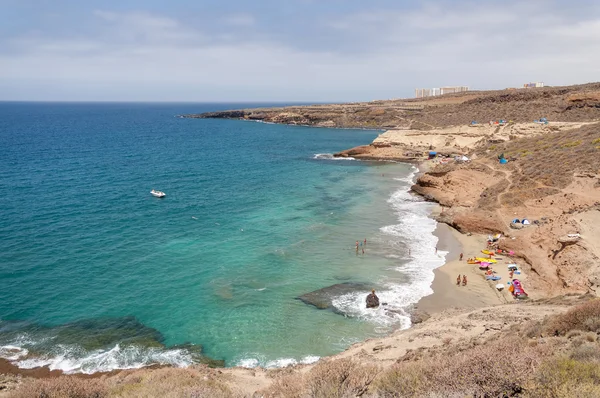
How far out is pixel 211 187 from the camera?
4816 cm

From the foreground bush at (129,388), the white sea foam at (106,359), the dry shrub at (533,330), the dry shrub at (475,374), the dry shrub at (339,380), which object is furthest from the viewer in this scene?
the white sea foam at (106,359)

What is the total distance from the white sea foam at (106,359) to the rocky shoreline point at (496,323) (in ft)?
3.80

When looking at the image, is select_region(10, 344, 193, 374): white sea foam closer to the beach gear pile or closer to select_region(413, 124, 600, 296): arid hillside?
the beach gear pile

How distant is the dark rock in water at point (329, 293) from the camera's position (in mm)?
21939

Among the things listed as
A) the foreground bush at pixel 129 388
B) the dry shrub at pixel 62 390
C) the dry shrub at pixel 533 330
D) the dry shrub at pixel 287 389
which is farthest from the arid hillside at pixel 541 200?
the dry shrub at pixel 62 390

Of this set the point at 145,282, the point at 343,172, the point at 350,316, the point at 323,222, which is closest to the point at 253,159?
the point at 343,172

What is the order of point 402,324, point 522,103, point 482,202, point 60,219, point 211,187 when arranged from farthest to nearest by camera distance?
point 522,103 → point 211,187 → point 482,202 → point 60,219 → point 402,324

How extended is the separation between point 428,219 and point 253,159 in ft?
129

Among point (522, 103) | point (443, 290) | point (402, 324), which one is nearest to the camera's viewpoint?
point (402, 324)

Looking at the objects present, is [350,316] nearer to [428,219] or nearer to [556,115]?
[428,219]

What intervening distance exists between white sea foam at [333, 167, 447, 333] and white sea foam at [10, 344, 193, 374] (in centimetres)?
882

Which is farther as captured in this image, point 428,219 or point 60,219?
point 428,219

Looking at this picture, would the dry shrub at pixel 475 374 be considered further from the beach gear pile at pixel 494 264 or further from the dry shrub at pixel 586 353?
A: the beach gear pile at pixel 494 264

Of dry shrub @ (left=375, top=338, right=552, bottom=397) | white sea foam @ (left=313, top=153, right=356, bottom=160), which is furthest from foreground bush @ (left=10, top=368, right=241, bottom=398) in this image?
white sea foam @ (left=313, top=153, right=356, bottom=160)
